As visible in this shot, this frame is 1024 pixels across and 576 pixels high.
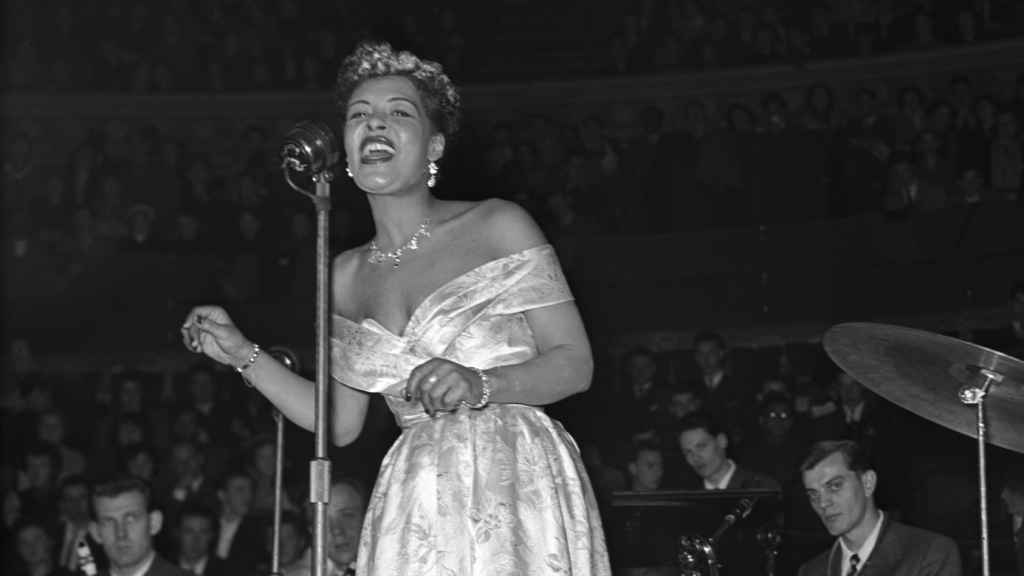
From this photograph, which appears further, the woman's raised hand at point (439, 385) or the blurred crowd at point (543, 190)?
the blurred crowd at point (543, 190)

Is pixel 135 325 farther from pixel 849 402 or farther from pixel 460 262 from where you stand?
pixel 460 262

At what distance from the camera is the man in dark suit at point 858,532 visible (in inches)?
224

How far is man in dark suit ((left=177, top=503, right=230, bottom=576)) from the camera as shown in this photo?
307 inches

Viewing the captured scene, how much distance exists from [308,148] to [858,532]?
3440mm

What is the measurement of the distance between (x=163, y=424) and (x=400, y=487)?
24.7 feet

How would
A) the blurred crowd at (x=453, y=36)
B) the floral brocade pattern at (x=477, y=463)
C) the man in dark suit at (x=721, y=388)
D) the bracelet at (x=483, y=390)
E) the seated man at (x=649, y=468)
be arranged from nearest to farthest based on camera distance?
the bracelet at (x=483, y=390), the floral brocade pattern at (x=477, y=463), the seated man at (x=649, y=468), the man in dark suit at (x=721, y=388), the blurred crowd at (x=453, y=36)

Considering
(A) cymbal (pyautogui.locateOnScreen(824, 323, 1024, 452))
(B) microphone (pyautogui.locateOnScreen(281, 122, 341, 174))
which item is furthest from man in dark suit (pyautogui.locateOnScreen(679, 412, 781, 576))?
(B) microphone (pyautogui.locateOnScreen(281, 122, 341, 174))

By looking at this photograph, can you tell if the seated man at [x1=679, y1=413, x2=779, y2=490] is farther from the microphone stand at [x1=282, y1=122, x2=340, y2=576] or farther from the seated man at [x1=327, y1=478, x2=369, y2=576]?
the microphone stand at [x1=282, y1=122, x2=340, y2=576]

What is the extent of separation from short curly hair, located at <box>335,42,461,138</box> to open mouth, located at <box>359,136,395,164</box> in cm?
15

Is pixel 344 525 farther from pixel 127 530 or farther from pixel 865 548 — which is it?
pixel 865 548

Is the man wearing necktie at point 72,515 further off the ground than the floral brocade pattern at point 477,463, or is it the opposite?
the floral brocade pattern at point 477,463

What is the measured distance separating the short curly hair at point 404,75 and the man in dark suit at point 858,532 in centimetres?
291

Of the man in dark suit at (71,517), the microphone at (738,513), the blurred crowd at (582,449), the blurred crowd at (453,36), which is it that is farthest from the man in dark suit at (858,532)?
the blurred crowd at (453,36)

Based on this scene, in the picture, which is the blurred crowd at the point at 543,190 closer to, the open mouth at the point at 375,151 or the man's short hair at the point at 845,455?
the man's short hair at the point at 845,455
